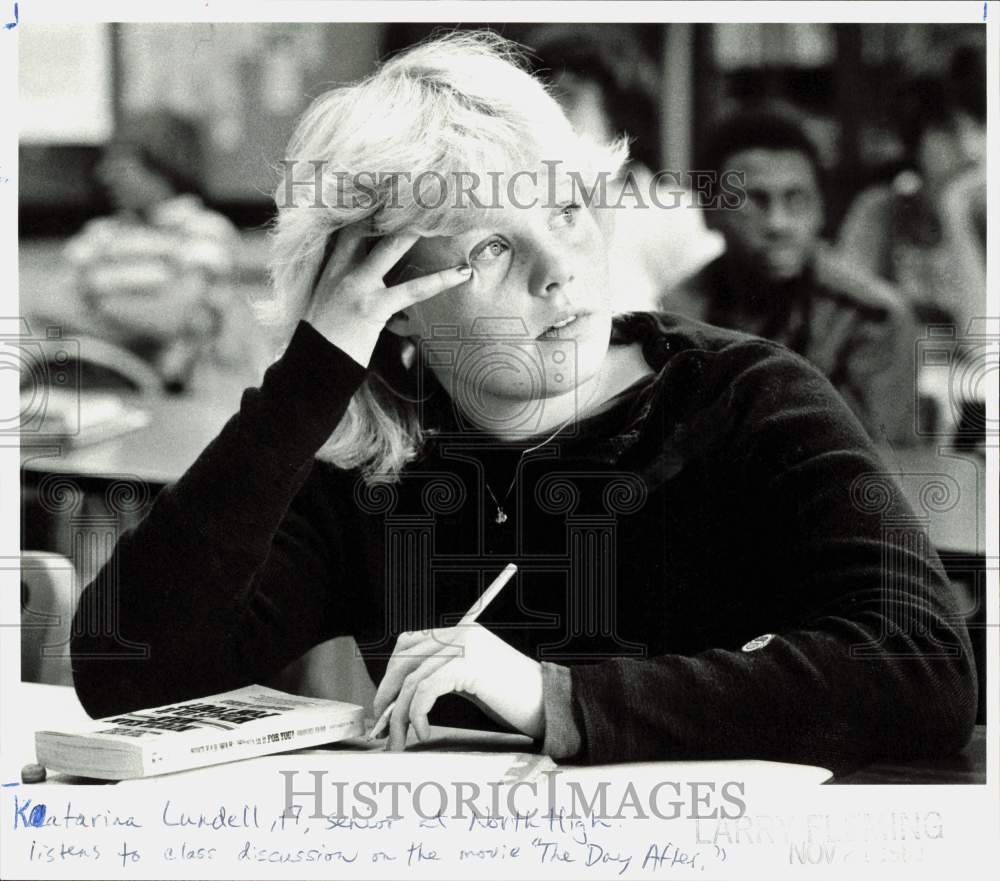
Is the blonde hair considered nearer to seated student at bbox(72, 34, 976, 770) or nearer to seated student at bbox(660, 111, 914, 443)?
seated student at bbox(72, 34, 976, 770)

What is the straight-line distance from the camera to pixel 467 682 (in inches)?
46.8

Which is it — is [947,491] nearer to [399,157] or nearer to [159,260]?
[399,157]

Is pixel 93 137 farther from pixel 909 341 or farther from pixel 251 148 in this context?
pixel 909 341

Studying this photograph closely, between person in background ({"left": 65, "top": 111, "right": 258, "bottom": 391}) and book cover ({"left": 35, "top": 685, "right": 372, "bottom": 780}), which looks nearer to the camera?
book cover ({"left": 35, "top": 685, "right": 372, "bottom": 780})

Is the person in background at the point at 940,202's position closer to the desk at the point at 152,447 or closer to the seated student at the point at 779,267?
the seated student at the point at 779,267

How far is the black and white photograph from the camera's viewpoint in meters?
1.23

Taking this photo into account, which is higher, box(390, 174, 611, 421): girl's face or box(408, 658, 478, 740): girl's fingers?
box(390, 174, 611, 421): girl's face

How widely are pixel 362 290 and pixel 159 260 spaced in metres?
0.23

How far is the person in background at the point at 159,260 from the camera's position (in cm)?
128

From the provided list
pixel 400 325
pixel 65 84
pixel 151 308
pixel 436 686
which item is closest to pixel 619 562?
pixel 436 686

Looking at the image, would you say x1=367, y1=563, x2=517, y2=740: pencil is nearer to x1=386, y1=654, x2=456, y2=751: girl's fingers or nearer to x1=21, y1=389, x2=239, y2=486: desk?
x1=386, y1=654, x2=456, y2=751: girl's fingers

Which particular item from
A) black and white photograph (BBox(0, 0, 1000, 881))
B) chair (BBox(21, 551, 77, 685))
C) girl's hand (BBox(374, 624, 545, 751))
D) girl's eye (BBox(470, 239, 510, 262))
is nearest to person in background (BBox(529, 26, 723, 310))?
black and white photograph (BBox(0, 0, 1000, 881))

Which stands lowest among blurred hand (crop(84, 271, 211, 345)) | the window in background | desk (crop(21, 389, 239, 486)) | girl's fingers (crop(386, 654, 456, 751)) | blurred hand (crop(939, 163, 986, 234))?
girl's fingers (crop(386, 654, 456, 751))

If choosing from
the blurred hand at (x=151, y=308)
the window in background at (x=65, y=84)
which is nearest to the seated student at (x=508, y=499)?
the blurred hand at (x=151, y=308)
